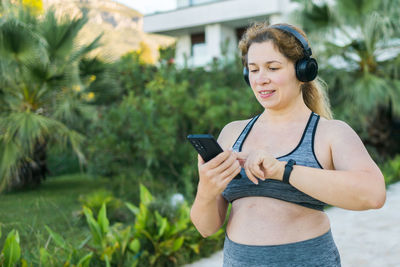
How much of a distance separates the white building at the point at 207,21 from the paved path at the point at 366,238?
11530 mm

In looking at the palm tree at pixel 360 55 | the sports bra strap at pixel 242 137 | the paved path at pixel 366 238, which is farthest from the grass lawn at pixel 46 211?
the palm tree at pixel 360 55

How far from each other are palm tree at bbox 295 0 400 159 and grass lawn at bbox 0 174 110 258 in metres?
6.30

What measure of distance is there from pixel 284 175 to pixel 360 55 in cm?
1006

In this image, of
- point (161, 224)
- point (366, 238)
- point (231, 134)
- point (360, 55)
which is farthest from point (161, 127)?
point (360, 55)

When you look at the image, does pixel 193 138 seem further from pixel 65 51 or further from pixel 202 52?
pixel 202 52

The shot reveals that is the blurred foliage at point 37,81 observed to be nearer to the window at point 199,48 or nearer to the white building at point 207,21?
the white building at point 207,21

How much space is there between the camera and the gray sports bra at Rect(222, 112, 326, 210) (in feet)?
4.50

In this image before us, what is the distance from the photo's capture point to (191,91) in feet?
27.5

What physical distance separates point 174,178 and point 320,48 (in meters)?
5.59

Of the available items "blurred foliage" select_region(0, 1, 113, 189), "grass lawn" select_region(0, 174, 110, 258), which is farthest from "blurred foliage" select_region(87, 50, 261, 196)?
"grass lawn" select_region(0, 174, 110, 258)

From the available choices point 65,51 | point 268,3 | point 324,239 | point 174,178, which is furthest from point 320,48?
point 324,239

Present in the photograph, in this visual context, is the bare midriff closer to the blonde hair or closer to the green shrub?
the blonde hair

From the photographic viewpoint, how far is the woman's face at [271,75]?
1.48m

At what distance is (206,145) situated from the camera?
1.26 m
